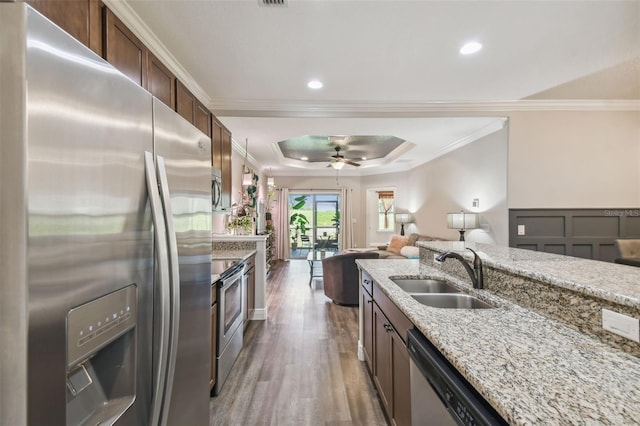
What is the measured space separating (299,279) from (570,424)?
562cm

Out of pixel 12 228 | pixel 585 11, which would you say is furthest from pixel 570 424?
pixel 585 11

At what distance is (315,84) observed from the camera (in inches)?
112

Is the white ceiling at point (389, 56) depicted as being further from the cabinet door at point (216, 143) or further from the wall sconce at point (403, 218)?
the wall sconce at point (403, 218)

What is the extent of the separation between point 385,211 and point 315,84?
5951 millimetres

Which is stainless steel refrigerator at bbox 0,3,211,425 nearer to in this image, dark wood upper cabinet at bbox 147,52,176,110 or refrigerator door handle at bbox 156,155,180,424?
refrigerator door handle at bbox 156,155,180,424

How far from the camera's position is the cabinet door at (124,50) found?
4.97ft

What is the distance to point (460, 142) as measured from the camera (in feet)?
15.3

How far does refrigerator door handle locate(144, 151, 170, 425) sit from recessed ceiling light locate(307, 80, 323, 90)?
2282mm

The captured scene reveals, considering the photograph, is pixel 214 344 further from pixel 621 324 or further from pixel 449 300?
pixel 621 324

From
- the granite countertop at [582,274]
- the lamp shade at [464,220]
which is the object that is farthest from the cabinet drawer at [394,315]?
the lamp shade at [464,220]

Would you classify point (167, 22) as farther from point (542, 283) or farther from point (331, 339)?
point (331, 339)

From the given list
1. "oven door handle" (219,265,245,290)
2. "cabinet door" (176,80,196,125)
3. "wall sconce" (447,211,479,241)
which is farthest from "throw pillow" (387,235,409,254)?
"cabinet door" (176,80,196,125)

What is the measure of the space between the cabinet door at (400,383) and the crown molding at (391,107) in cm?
258

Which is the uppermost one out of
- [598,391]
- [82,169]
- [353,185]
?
[353,185]
